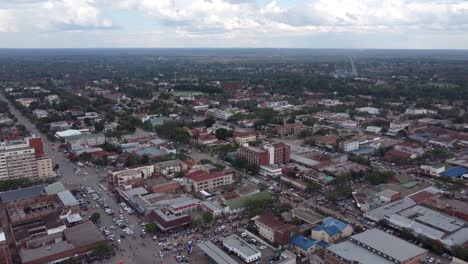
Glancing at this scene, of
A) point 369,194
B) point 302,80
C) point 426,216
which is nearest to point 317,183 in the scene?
point 369,194

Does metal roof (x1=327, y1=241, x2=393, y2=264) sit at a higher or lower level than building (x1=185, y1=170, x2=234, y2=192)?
higher

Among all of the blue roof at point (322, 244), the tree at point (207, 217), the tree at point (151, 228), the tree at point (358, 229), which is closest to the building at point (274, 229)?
the blue roof at point (322, 244)

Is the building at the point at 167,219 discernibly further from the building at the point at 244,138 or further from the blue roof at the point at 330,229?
the building at the point at 244,138

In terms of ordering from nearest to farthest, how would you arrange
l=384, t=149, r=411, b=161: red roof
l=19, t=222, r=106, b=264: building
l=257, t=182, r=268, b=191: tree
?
l=19, t=222, r=106, b=264: building, l=257, t=182, r=268, b=191: tree, l=384, t=149, r=411, b=161: red roof

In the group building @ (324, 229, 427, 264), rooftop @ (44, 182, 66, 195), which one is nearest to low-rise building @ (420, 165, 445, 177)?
building @ (324, 229, 427, 264)

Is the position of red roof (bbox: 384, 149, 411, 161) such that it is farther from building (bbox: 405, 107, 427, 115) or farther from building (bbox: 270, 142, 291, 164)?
building (bbox: 405, 107, 427, 115)

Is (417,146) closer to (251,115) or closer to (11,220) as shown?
(251,115)

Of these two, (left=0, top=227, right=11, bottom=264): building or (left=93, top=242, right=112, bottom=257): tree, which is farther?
(left=93, top=242, right=112, bottom=257): tree
